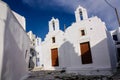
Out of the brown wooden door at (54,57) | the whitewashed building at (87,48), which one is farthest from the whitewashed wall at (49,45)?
the whitewashed building at (87,48)

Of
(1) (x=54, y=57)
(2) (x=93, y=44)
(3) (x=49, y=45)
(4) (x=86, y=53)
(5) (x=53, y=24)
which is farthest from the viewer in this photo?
(5) (x=53, y=24)

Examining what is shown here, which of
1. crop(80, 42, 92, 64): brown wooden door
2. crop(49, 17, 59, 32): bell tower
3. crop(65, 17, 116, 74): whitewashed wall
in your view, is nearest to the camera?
crop(65, 17, 116, 74): whitewashed wall

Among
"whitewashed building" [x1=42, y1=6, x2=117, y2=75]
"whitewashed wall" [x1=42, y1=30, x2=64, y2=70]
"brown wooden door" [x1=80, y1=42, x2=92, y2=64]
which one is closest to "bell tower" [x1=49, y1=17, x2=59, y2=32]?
"whitewashed wall" [x1=42, y1=30, x2=64, y2=70]

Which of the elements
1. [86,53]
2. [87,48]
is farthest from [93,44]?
[86,53]

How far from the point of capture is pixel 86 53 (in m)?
13.9

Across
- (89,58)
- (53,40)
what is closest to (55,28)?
(53,40)

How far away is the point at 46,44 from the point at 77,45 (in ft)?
22.0

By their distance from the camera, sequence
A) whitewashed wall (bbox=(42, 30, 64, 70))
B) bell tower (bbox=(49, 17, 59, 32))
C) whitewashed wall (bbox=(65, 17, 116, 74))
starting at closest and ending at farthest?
whitewashed wall (bbox=(65, 17, 116, 74))
whitewashed wall (bbox=(42, 30, 64, 70))
bell tower (bbox=(49, 17, 59, 32))

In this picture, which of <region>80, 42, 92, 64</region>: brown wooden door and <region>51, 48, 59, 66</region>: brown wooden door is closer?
<region>80, 42, 92, 64</region>: brown wooden door

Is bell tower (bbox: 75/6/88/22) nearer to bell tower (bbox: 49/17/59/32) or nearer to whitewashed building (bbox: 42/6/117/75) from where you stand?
whitewashed building (bbox: 42/6/117/75)

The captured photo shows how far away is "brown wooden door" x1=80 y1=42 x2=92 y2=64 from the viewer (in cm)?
1357

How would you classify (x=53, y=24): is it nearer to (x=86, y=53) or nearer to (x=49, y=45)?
(x=49, y=45)

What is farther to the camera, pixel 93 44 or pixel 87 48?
pixel 87 48

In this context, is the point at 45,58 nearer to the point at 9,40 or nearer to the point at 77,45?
the point at 77,45
